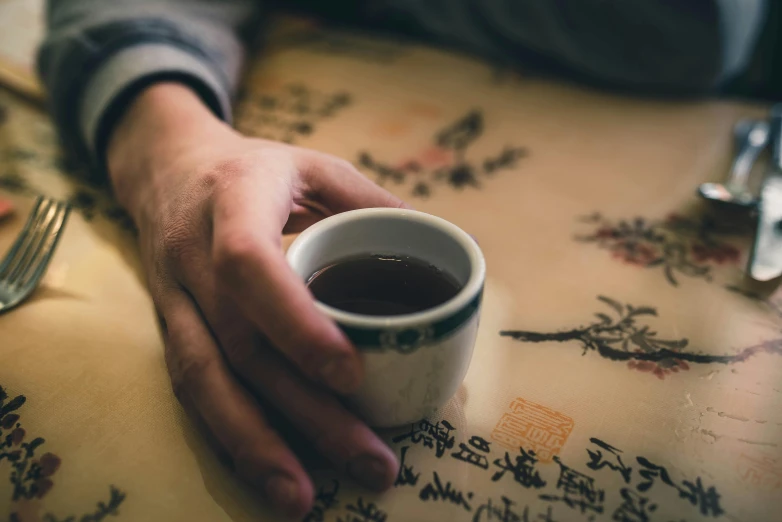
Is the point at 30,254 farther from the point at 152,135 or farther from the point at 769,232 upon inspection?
the point at 769,232

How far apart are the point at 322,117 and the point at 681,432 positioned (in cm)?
70

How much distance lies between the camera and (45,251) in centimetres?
69

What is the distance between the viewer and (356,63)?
1117 millimetres

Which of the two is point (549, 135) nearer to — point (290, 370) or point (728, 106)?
point (728, 106)

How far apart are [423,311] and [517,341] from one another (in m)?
0.16

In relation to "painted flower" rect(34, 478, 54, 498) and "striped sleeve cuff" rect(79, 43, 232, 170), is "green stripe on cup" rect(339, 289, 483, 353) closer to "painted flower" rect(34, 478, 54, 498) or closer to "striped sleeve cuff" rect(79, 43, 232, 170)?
"painted flower" rect(34, 478, 54, 498)

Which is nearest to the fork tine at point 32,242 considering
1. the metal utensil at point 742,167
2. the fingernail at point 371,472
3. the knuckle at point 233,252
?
the knuckle at point 233,252

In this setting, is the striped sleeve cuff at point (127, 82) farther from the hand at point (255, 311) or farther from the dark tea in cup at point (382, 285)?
the dark tea in cup at point (382, 285)

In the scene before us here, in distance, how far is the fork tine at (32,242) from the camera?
26.5 inches

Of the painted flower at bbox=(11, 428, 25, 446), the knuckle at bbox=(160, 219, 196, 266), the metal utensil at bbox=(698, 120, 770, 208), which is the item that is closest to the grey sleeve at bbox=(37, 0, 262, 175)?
the knuckle at bbox=(160, 219, 196, 266)

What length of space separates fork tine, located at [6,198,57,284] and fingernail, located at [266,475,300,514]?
44cm

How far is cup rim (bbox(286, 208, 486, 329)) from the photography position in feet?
1.35

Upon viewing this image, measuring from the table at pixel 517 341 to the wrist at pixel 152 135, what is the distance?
2.4 inches

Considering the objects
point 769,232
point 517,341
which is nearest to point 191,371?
point 517,341
